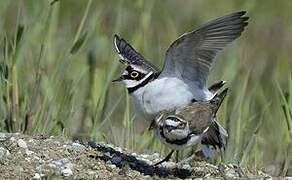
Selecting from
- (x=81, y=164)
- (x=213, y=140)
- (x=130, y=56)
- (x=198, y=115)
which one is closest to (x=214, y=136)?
(x=213, y=140)

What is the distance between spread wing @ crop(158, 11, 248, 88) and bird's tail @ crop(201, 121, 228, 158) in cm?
Result: 32

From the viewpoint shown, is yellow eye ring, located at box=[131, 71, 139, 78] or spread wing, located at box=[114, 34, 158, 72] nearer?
yellow eye ring, located at box=[131, 71, 139, 78]

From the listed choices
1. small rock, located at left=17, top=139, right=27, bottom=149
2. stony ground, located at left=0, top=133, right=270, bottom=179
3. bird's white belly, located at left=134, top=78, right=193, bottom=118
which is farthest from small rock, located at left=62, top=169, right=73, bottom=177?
bird's white belly, located at left=134, top=78, right=193, bottom=118

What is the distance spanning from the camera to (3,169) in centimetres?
675

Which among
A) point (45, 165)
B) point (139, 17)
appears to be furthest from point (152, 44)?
point (45, 165)

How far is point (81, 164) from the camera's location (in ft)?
23.3

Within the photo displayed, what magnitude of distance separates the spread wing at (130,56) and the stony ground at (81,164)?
646 millimetres

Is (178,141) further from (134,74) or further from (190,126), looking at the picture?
(134,74)

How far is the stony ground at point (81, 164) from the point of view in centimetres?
682

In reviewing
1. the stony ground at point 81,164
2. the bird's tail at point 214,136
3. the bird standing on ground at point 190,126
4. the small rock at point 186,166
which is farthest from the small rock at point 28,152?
Answer: the bird's tail at point 214,136

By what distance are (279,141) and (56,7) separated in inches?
82.8

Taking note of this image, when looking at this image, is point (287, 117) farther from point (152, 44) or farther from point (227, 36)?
point (152, 44)

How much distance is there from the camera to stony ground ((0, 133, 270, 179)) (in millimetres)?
6824

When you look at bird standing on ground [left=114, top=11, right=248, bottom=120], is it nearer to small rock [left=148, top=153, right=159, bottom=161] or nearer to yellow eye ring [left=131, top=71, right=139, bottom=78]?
yellow eye ring [left=131, top=71, right=139, bottom=78]
